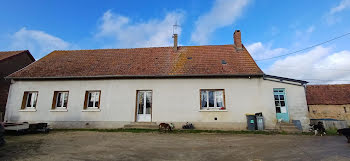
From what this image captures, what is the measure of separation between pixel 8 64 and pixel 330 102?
33.1 meters

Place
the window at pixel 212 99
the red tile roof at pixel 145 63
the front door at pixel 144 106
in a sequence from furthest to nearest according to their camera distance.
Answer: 1. the red tile roof at pixel 145 63
2. the front door at pixel 144 106
3. the window at pixel 212 99

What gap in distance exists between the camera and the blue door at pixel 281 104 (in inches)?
392

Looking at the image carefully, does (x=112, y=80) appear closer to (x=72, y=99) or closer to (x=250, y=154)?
(x=72, y=99)

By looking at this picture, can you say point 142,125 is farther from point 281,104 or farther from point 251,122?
point 281,104

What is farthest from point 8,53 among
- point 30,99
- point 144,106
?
point 144,106

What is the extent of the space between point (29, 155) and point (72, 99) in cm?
647

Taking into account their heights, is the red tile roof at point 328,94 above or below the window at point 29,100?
→ above

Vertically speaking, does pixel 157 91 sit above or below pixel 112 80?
below

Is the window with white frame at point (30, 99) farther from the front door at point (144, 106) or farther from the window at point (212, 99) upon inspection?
the window at point (212, 99)

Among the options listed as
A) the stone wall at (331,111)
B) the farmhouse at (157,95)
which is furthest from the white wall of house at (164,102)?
the stone wall at (331,111)

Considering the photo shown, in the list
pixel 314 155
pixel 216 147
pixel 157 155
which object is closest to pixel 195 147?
pixel 216 147

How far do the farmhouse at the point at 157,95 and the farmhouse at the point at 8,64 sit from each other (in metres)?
4.12

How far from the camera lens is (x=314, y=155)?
511 centimetres

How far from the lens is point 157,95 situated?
420 inches
